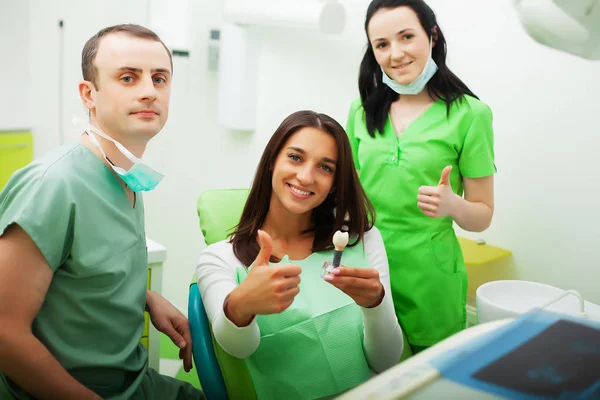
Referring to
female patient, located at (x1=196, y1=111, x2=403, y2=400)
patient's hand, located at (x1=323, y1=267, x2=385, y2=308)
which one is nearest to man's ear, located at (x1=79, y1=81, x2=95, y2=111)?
female patient, located at (x1=196, y1=111, x2=403, y2=400)

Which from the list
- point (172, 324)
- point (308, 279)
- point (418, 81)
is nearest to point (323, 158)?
point (308, 279)

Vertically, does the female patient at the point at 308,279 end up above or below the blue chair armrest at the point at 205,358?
above

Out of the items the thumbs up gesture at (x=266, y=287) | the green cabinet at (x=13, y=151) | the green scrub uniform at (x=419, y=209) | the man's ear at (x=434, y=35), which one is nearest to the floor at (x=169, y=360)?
the green cabinet at (x=13, y=151)

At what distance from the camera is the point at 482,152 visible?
1560 mm

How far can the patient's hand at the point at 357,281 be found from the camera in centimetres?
110

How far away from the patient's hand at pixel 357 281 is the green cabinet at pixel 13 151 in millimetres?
1837

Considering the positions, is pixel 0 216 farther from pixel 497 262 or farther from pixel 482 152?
pixel 497 262

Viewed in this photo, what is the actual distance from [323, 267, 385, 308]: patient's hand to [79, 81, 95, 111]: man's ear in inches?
24.0

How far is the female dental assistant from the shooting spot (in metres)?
1.58

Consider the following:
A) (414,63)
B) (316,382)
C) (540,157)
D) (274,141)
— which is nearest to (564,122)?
(540,157)

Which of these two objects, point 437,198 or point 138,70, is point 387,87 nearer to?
point 437,198

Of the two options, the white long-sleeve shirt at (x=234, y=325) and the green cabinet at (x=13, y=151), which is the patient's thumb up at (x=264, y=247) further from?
the green cabinet at (x=13, y=151)

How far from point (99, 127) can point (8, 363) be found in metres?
0.49

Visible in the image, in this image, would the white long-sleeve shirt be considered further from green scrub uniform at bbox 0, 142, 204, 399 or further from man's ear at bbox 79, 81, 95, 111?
man's ear at bbox 79, 81, 95, 111
